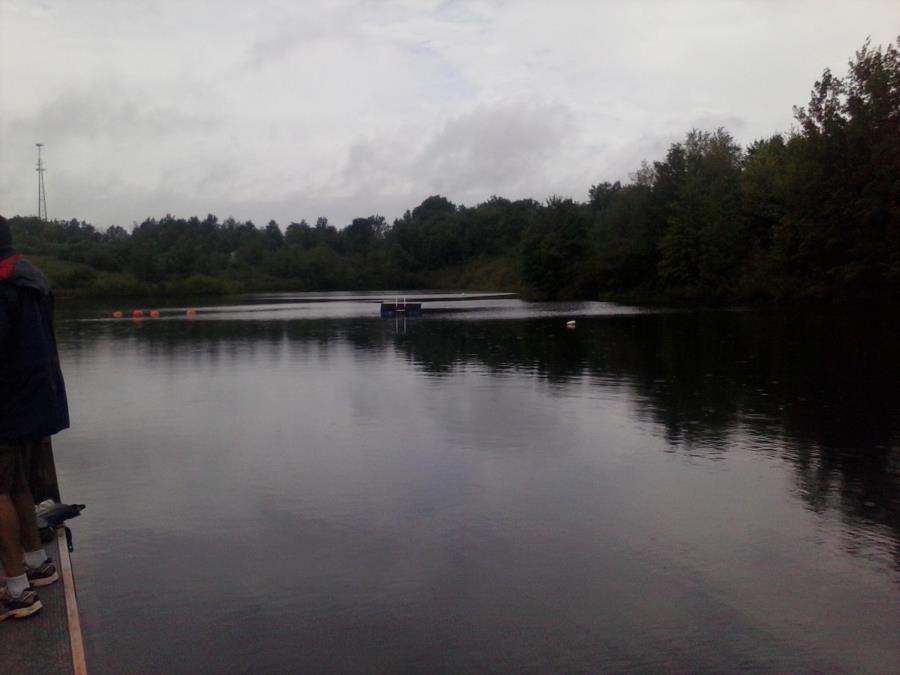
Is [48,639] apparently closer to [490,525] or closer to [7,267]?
[7,267]

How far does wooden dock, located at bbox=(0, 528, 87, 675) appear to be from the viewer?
346 cm

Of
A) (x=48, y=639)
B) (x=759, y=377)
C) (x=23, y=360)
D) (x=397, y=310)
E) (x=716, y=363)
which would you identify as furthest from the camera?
(x=397, y=310)

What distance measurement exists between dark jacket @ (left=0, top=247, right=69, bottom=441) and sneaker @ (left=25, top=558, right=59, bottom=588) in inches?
29.1

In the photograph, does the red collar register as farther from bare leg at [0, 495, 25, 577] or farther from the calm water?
the calm water

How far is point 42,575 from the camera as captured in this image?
172 inches

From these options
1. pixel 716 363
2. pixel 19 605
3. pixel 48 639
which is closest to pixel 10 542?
pixel 19 605

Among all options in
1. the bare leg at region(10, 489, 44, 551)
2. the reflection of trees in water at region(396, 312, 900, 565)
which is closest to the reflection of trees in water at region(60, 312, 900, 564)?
the reflection of trees in water at region(396, 312, 900, 565)

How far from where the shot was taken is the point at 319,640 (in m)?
4.26

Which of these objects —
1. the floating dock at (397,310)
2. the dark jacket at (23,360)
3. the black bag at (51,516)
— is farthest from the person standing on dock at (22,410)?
the floating dock at (397,310)

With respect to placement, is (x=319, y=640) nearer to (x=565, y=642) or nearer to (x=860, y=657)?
(x=565, y=642)

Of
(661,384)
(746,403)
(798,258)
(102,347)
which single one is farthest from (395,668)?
(798,258)

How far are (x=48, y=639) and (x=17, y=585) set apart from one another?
0.45 meters

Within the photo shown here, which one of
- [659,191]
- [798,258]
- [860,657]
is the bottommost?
[860,657]

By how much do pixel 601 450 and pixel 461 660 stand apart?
4820mm
